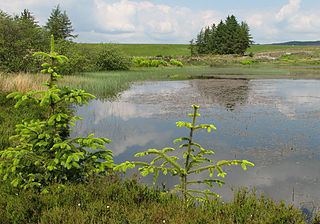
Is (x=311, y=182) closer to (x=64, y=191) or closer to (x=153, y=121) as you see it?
(x=64, y=191)

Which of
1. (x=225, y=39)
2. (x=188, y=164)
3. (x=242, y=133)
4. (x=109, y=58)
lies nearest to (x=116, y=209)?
(x=188, y=164)

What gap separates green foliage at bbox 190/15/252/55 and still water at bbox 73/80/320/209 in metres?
68.2

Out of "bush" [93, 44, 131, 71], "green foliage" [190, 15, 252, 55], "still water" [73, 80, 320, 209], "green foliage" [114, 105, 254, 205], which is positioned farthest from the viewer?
"green foliage" [190, 15, 252, 55]

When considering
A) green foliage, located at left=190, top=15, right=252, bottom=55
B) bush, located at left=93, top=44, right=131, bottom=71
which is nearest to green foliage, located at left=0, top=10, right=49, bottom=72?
bush, located at left=93, top=44, right=131, bottom=71

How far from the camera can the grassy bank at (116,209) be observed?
11.5 ft

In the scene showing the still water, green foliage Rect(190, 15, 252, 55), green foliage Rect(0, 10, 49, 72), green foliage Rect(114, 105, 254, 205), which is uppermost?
green foliage Rect(190, 15, 252, 55)

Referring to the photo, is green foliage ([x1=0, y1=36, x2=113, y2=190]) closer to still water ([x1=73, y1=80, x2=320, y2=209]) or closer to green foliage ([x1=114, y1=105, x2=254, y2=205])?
green foliage ([x1=114, y1=105, x2=254, y2=205])

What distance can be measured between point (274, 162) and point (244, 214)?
3.59 m

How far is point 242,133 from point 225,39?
264 ft

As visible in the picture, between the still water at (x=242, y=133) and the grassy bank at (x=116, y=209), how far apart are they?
1.36m

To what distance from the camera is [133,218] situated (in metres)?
3.49

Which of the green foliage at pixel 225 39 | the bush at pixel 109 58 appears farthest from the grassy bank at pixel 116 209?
the green foliage at pixel 225 39

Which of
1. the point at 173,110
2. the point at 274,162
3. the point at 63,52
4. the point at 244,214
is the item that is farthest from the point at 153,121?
the point at 63,52

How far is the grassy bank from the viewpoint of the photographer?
3.50m
